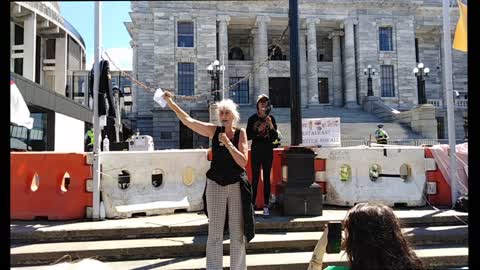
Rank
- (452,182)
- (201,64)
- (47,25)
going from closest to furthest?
(452,182) → (201,64) → (47,25)

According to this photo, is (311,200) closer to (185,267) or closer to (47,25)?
(185,267)

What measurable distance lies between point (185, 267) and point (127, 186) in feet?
8.57

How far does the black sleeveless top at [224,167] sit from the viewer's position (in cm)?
409

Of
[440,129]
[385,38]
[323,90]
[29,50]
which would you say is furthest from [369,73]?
[29,50]

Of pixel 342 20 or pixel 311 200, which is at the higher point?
pixel 342 20

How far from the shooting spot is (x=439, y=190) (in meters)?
7.72

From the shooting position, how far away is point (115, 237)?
554 centimetres

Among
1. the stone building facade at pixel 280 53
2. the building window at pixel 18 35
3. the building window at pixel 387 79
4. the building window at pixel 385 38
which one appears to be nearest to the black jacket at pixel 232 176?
the stone building facade at pixel 280 53

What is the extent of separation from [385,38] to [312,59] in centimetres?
828

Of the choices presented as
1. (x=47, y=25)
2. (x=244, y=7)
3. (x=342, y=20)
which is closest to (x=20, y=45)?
(x=47, y=25)

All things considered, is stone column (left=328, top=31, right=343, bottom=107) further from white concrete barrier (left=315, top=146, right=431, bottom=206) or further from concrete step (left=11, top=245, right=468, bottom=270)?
concrete step (left=11, top=245, right=468, bottom=270)

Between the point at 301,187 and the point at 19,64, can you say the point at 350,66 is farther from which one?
the point at 301,187

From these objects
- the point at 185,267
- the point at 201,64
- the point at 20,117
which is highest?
the point at 201,64
